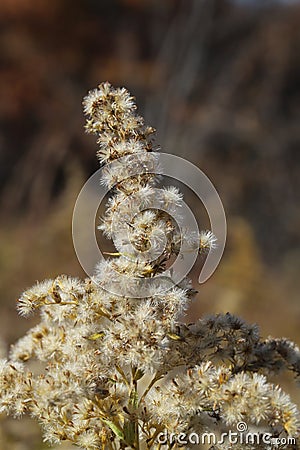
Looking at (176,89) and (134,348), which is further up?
(176,89)

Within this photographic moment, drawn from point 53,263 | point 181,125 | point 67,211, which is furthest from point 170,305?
point 181,125

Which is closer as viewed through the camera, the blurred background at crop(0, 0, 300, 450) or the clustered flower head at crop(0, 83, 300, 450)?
the clustered flower head at crop(0, 83, 300, 450)

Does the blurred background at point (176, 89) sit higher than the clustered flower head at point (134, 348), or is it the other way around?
the blurred background at point (176, 89)

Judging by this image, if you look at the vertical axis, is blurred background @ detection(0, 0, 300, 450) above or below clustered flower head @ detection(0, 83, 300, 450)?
above

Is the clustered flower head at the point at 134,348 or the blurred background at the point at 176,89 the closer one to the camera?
the clustered flower head at the point at 134,348

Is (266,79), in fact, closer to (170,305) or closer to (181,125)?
(181,125)

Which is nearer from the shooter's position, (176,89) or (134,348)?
(134,348)
